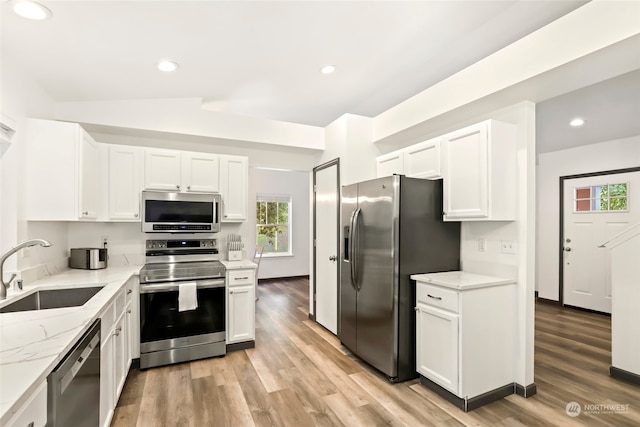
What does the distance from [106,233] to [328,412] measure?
287 cm

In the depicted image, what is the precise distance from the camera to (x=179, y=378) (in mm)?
2771

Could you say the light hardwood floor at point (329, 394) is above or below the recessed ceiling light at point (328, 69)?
below

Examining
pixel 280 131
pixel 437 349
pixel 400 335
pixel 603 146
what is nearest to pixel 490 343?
pixel 437 349

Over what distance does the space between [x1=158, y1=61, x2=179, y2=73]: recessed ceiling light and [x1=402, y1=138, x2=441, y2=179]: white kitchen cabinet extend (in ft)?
7.16

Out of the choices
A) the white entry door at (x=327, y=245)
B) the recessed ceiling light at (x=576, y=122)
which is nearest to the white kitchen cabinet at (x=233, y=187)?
the white entry door at (x=327, y=245)

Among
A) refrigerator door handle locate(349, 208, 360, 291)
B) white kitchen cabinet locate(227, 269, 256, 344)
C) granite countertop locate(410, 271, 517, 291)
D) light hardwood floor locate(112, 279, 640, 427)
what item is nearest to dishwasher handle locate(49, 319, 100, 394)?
light hardwood floor locate(112, 279, 640, 427)

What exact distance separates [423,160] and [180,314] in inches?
107

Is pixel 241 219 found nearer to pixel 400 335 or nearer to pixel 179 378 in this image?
pixel 179 378

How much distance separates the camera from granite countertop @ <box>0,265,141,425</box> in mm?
889

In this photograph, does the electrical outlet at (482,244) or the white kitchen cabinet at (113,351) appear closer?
the white kitchen cabinet at (113,351)

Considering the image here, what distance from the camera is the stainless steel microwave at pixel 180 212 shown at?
3.31 meters

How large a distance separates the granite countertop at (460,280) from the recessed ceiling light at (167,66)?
257 centimetres

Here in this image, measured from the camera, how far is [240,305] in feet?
11.0

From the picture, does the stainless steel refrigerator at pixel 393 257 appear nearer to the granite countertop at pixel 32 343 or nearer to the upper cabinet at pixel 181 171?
the upper cabinet at pixel 181 171
